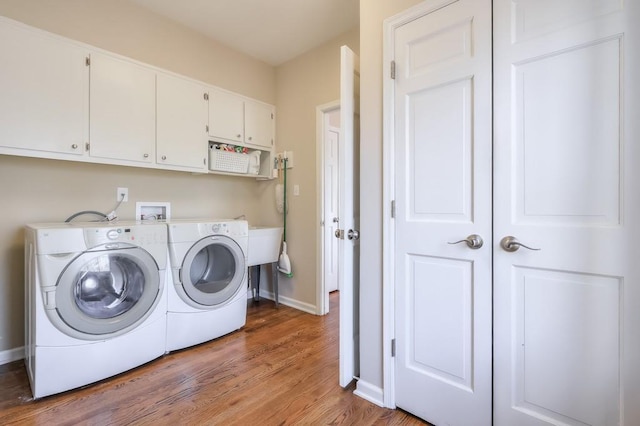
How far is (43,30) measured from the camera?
189 centimetres

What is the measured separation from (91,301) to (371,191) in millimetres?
1837

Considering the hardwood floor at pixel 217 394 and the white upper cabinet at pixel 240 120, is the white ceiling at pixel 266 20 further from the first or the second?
the hardwood floor at pixel 217 394

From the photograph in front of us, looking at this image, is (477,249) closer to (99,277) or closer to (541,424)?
(541,424)

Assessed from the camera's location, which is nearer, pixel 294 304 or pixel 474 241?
pixel 474 241

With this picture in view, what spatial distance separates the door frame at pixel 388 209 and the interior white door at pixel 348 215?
0.22 m

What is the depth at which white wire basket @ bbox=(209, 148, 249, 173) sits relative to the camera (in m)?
2.74

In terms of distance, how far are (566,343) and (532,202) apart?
0.54 meters

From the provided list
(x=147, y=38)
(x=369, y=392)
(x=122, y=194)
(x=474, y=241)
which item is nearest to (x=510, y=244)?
(x=474, y=241)

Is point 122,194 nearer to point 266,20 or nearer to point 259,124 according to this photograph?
point 259,124

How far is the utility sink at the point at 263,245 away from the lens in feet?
9.39

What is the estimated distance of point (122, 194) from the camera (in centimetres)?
242

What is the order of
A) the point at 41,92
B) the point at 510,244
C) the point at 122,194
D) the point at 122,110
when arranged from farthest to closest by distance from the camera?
the point at 122,194 < the point at 122,110 < the point at 41,92 < the point at 510,244

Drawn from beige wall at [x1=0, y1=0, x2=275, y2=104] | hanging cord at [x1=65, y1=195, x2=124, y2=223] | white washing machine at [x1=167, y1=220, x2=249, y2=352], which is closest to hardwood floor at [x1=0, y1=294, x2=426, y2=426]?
white washing machine at [x1=167, y1=220, x2=249, y2=352]

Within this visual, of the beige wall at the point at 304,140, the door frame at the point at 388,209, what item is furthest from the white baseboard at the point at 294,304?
the door frame at the point at 388,209
